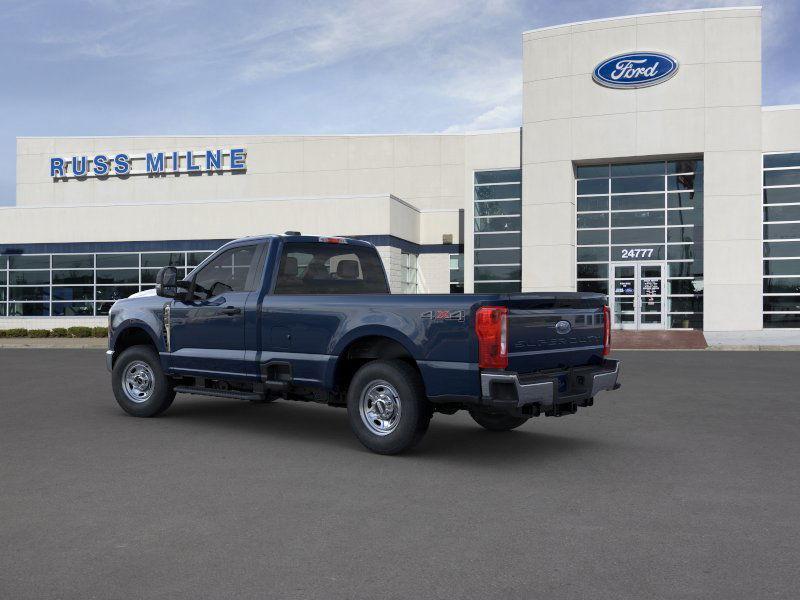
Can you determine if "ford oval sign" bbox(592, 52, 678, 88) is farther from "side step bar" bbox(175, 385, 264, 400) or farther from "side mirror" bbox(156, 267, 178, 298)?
"side step bar" bbox(175, 385, 264, 400)

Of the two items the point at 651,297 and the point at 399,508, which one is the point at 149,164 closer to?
the point at 651,297

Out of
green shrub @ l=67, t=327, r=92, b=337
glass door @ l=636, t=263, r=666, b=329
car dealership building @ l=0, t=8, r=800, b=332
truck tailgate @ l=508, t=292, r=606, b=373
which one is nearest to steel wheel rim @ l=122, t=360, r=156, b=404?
truck tailgate @ l=508, t=292, r=606, b=373

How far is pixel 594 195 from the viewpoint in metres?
31.3

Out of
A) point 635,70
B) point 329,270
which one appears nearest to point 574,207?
point 635,70

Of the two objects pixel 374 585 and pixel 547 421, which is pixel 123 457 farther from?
pixel 547 421

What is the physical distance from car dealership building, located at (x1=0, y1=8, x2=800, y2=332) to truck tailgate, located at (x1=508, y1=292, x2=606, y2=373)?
73.5ft

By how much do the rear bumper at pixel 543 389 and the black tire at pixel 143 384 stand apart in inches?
188

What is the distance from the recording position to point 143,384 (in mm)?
10023

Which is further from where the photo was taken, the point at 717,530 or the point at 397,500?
the point at 397,500

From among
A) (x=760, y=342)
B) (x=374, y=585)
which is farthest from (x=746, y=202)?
(x=374, y=585)

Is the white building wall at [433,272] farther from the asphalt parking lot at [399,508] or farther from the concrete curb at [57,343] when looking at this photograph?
the asphalt parking lot at [399,508]

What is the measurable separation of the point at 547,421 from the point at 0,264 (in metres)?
32.5

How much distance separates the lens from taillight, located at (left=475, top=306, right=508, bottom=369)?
6.73m

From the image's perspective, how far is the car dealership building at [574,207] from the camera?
1131 inches
